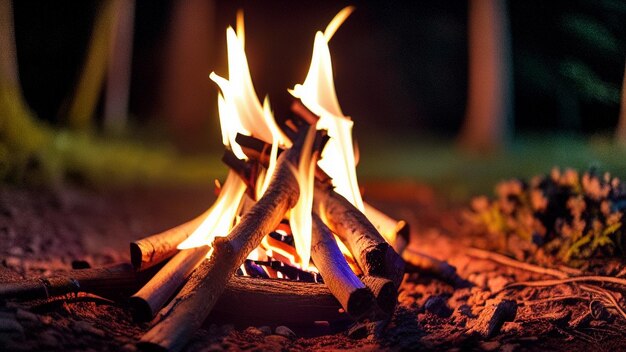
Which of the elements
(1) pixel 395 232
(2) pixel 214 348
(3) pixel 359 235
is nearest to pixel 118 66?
(1) pixel 395 232

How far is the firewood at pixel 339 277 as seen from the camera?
276cm

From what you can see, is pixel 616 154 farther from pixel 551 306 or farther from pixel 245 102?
pixel 245 102

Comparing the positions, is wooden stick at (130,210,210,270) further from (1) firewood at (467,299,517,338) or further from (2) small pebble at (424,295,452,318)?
(1) firewood at (467,299,517,338)

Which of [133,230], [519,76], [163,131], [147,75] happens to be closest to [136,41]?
[147,75]

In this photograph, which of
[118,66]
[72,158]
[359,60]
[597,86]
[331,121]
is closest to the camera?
[331,121]

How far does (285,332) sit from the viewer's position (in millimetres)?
2934

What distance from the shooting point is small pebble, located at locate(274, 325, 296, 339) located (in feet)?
9.58

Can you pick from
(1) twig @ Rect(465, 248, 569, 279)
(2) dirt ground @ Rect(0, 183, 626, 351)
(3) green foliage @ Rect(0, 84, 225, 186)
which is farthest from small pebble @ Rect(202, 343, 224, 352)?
(3) green foliage @ Rect(0, 84, 225, 186)

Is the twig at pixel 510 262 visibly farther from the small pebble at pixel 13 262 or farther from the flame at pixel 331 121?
the small pebble at pixel 13 262

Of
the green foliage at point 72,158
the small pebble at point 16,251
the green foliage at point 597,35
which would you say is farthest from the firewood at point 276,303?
the green foliage at point 597,35

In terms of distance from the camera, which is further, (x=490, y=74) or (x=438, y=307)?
(x=490, y=74)

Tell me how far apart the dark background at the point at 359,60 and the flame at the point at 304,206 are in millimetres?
10442

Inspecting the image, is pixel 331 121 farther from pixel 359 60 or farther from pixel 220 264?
pixel 359 60

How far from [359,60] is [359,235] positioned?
16.0m
